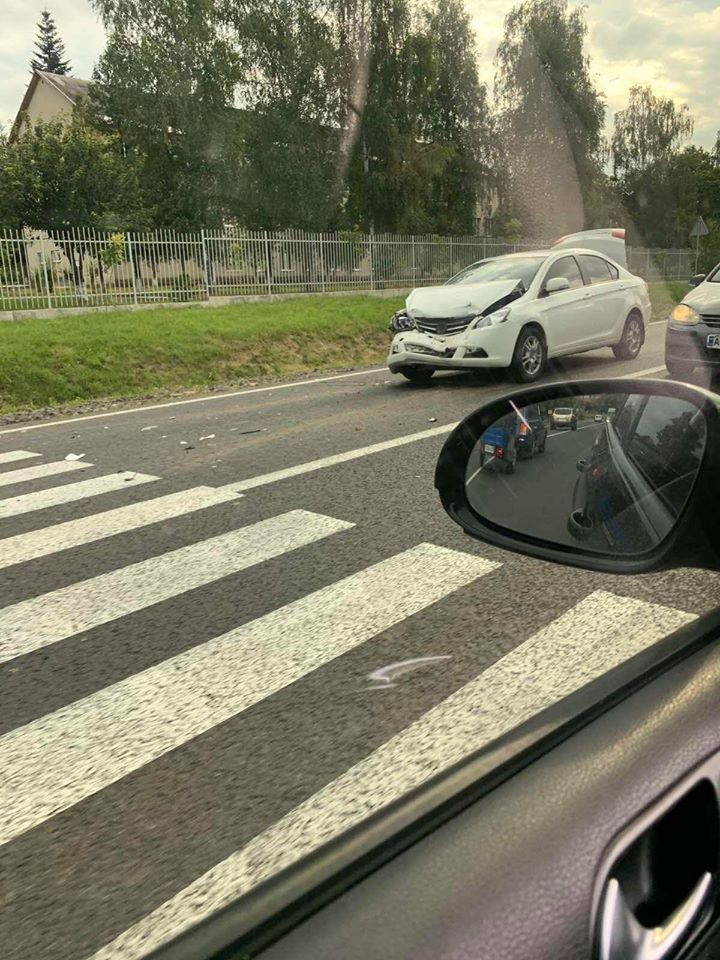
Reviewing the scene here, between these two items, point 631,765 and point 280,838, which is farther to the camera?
point 280,838

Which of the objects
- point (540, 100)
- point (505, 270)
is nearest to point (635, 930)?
point (505, 270)

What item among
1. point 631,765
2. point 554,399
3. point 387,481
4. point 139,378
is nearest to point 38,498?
point 387,481

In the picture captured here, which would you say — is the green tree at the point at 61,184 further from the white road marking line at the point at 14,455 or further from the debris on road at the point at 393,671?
the debris on road at the point at 393,671

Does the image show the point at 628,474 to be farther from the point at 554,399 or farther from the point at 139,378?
the point at 139,378

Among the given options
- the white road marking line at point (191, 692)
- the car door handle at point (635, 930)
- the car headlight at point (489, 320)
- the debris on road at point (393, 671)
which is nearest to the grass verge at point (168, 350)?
the car headlight at point (489, 320)

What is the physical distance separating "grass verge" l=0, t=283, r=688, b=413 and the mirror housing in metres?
4.30

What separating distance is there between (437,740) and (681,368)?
24.2 feet

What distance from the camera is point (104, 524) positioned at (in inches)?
189

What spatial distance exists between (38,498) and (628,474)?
15.8 feet

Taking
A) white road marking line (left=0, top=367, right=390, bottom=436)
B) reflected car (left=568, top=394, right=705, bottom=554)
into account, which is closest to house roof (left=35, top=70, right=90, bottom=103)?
white road marking line (left=0, top=367, right=390, bottom=436)

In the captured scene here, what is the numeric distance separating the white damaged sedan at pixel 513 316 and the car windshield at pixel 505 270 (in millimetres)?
13

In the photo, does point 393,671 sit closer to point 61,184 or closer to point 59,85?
point 61,184

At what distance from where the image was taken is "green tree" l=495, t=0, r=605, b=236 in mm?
37719

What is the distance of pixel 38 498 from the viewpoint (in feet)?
18.0
